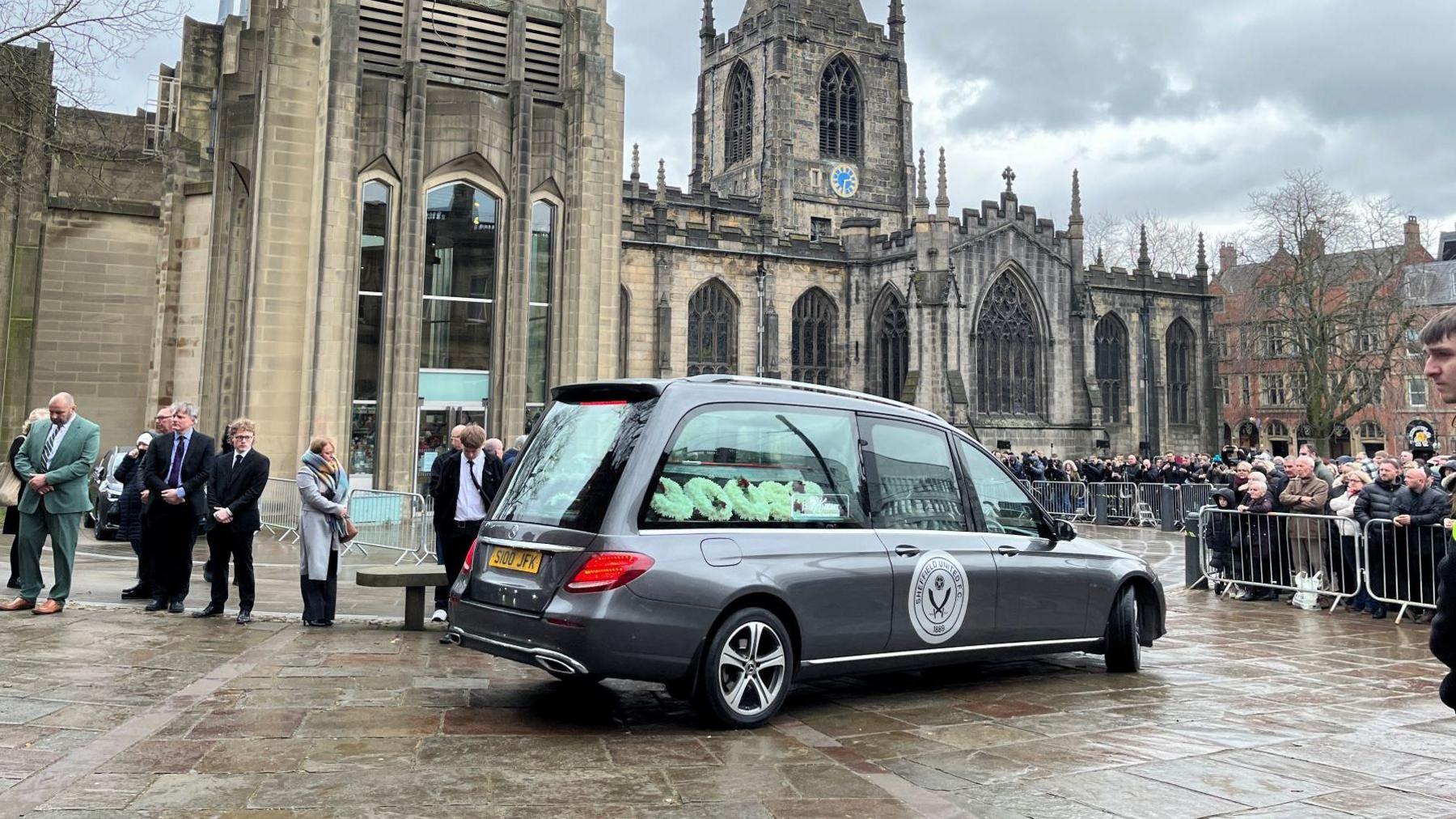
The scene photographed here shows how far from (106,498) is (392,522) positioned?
5.15m

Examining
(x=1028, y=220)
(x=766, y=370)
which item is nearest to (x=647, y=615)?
(x=766, y=370)

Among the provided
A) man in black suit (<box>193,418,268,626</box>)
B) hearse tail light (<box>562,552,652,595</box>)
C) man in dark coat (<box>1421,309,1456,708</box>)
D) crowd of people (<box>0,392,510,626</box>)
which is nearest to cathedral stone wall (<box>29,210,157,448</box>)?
crowd of people (<box>0,392,510,626</box>)

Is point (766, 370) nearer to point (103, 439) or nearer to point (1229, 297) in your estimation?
point (103, 439)

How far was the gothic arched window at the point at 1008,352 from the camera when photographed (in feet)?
140

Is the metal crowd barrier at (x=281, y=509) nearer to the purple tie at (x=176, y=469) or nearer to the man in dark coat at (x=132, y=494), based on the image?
the man in dark coat at (x=132, y=494)

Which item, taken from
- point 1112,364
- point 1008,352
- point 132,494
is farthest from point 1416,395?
point 132,494

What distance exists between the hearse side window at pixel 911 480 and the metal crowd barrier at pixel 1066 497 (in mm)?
19303

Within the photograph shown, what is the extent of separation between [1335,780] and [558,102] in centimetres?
1608

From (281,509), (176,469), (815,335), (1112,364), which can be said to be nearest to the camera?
(176,469)

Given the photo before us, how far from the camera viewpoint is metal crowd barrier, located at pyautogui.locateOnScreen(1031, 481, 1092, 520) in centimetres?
2539

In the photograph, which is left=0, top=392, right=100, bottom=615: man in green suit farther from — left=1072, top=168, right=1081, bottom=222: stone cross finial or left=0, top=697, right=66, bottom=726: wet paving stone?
left=1072, top=168, right=1081, bottom=222: stone cross finial

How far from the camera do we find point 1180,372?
5056 centimetres

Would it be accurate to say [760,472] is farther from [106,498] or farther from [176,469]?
[106,498]

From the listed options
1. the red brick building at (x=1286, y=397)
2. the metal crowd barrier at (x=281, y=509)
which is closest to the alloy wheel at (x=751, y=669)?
the metal crowd barrier at (x=281, y=509)
